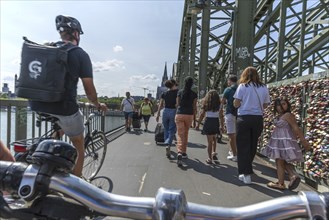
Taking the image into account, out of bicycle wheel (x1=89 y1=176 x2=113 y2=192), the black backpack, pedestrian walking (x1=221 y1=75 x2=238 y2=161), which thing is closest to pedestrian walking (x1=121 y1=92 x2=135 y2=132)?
pedestrian walking (x1=221 y1=75 x2=238 y2=161)

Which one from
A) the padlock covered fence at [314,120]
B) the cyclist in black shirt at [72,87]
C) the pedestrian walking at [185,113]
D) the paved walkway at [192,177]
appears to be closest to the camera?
the cyclist in black shirt at [72,87]

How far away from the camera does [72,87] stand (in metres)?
3.71

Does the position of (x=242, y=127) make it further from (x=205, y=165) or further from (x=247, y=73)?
(x=205, y=165)

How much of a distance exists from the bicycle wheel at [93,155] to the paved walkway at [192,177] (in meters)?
0.45

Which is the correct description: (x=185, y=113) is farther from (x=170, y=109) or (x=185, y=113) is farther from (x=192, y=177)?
(x=192, y=177)

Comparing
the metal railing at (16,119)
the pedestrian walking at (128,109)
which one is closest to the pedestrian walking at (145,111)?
the pedestrian walking at (128,109)

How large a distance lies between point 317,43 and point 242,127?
1050cm

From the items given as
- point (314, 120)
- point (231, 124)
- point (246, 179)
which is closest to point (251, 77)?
point (314, 120)

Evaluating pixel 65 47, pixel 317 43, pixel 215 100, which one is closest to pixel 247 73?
pixel 215 100

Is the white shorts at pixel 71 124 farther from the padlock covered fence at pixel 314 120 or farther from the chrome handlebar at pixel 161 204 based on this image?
the padlock covered fence at pixel 314 120

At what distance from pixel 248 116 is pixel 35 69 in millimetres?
4089

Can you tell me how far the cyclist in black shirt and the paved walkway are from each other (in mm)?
1741

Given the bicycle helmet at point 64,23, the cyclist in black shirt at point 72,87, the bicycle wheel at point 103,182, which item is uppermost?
the bicycle helmet at point 64,23

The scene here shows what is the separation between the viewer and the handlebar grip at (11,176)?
127cm
